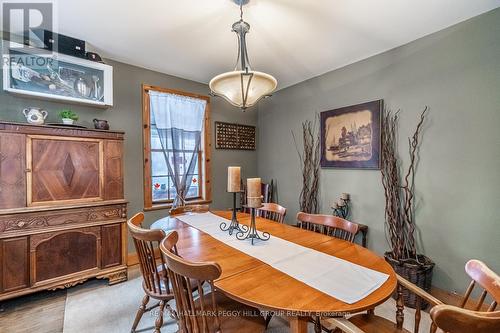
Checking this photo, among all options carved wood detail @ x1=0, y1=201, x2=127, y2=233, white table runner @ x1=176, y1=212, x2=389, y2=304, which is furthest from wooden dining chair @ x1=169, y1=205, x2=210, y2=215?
white table runner @ x1=176, y1=212, x2=389, y2=304

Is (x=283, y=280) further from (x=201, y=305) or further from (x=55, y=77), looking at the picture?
(x=55, y=77)

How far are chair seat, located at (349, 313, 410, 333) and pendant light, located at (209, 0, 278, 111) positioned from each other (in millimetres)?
1748

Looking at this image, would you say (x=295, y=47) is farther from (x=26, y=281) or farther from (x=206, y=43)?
(x=26, y=281)

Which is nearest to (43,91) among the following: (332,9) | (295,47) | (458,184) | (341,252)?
(295,47)

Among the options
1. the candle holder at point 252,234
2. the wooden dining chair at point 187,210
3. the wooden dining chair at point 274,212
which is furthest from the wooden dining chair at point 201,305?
the wooden dining chair at point 187,210

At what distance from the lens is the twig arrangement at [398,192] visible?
7.86 ft

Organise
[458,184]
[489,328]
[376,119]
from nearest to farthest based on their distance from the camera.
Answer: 1. [489,328]
2. [458,184]
3. [376,119]

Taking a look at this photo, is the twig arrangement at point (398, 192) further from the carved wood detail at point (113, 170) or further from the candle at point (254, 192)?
the carved wood detail at point (113, 170)

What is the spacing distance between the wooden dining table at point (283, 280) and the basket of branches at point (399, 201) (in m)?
1.13

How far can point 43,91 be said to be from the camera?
236cm

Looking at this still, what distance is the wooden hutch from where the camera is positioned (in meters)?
2.04

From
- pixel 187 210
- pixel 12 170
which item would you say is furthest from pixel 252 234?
pixel 12 170

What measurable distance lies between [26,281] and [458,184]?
13.7 ft

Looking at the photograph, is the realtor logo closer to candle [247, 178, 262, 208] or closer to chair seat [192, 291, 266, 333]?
candle [247, 178, 262, 208]
